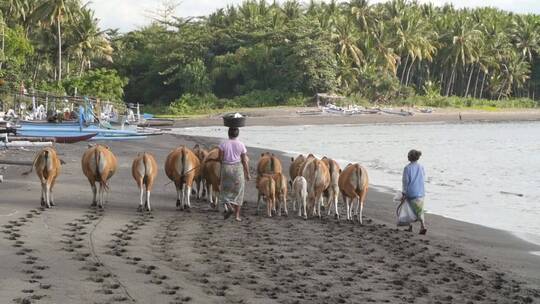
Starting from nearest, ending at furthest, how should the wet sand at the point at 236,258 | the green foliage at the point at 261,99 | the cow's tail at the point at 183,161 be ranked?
the wet sand at the point at 236,258 < the cow's tail at the point at 183,161 < the green foliage at the point at 261,99

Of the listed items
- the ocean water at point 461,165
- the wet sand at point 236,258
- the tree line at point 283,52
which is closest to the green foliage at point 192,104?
the tree line at point 283,52

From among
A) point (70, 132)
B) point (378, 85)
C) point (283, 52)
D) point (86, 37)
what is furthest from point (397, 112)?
point (70, 132)

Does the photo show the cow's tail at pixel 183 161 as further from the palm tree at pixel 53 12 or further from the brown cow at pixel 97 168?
the palm tree at pixel 53 12

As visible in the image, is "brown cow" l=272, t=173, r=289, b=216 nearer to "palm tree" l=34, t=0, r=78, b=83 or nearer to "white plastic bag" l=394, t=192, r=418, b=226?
"white plastic bag" l=394, t=192, r=418, b=226

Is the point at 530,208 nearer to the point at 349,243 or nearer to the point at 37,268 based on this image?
the point at 349,243

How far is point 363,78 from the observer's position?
76.7 meters

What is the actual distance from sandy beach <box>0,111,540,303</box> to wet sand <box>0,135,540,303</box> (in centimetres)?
2

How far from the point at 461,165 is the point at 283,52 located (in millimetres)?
42559

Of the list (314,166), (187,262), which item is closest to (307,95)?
(314,166)

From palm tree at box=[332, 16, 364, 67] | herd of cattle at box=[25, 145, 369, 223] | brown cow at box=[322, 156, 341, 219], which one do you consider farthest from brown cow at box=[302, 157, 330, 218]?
palm tree at box=[332, 16, 364, 67]

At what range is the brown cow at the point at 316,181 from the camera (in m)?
13.5

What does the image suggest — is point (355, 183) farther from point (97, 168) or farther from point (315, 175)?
point (97, 168)

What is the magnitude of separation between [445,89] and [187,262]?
8671 centimetres

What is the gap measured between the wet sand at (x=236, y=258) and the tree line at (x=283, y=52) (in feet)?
144
